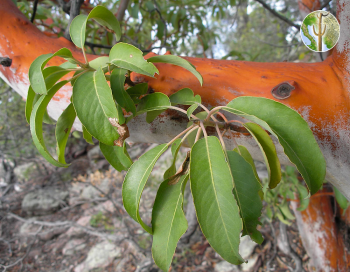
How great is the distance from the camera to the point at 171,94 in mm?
740

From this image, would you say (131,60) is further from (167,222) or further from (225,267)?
(225,267)

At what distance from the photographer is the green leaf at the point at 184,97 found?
66cm

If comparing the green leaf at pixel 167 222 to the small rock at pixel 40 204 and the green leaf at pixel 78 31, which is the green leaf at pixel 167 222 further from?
the small rock at pixel 40 204

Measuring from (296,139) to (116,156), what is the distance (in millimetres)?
533

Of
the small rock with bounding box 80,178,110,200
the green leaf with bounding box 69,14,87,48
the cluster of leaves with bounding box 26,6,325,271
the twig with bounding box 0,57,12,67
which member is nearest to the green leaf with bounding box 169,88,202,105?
the cluster of leaves with bounding box 26,6,325,271

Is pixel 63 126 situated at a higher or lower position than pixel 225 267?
higher

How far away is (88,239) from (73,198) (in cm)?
97

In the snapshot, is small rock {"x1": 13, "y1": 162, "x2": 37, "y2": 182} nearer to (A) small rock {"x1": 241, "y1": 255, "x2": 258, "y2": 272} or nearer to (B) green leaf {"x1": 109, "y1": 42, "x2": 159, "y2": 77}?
(A) small rock {"x1": 241, "y1": 255, "x2": 258, "y2": 272}

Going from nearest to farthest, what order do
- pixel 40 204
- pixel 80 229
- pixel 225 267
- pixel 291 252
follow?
1. pixel 291 252
2. pixel 225 267
3. pixel 80 229
4. pixel 40 204

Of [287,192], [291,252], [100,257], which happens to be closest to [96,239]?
[100,257]

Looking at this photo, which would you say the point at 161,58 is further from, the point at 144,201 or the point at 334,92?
the point at 144,201

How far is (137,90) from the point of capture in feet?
2.35

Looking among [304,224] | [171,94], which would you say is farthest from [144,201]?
[171,94]

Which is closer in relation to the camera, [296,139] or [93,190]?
[296,139]
